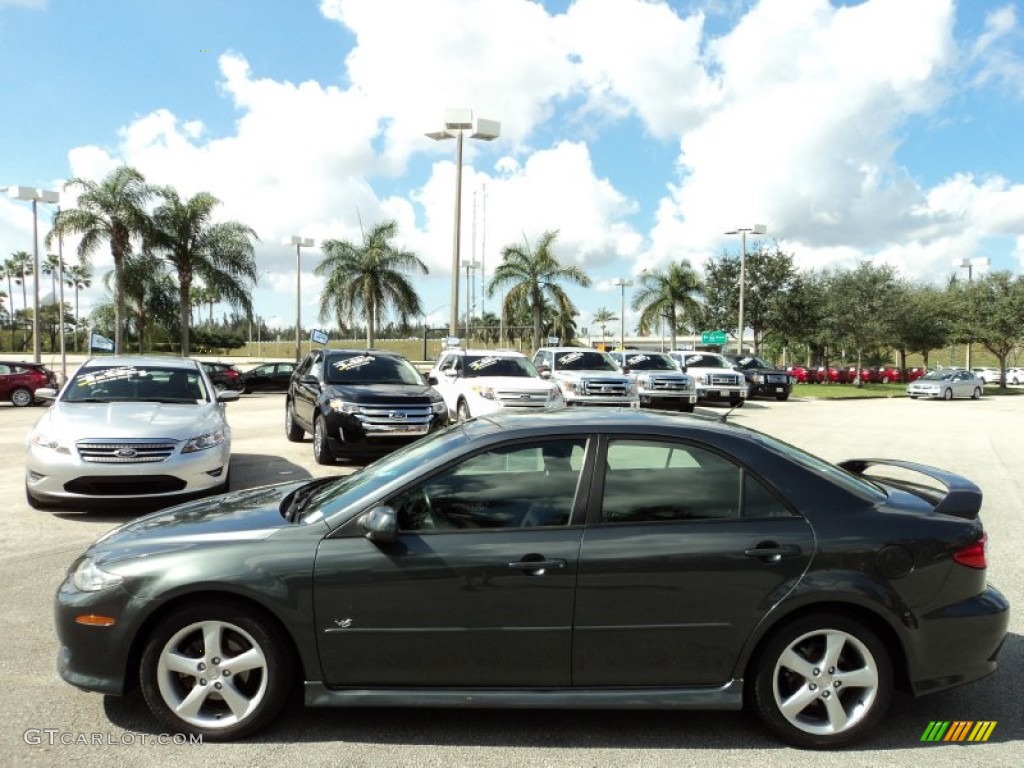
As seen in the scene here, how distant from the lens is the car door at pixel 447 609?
3.19 meters

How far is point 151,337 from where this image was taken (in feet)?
142

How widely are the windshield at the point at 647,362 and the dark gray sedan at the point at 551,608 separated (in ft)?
64.1

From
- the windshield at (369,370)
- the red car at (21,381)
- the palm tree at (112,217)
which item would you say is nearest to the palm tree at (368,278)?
the palm tree at (112,217)

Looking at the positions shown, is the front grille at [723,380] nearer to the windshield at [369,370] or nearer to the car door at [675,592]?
the windshield at [369,370]

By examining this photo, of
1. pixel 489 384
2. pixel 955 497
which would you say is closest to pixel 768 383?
pixel 489 384

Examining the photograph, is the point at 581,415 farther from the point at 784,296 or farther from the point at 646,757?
the point at 784,296

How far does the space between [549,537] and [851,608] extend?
135cm

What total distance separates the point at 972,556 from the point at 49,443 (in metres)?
7.38

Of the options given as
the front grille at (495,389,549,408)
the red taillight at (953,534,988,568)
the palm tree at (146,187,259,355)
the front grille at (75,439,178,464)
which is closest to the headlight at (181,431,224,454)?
the front grille at (75,439,178,464)

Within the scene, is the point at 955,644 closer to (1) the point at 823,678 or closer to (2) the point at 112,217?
(1) the point at 823,678

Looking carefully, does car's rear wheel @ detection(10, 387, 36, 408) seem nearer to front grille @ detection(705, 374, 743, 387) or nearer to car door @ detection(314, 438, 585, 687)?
front grille @ detection(705, 374, 743, 387)

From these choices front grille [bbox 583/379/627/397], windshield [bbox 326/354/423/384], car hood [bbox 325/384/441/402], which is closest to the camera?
car hood [bbox 325/384/441/402]

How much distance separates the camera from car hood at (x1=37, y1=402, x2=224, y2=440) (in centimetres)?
720

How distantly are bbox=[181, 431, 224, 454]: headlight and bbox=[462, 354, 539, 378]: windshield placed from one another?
26.4 ft
